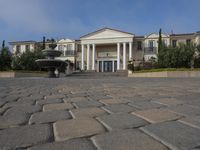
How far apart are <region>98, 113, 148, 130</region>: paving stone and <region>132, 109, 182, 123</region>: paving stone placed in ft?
0.35

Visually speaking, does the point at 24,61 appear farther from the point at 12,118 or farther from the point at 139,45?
the point at 12,118

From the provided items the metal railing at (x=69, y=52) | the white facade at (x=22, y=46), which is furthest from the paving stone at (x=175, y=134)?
the white facade at (x=22, y=46)

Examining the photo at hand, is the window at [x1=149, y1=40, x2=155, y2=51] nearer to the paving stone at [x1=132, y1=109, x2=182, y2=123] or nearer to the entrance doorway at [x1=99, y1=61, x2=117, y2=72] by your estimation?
the entrance doorway at [x1=99, y1=61, x2=117, y2=72]

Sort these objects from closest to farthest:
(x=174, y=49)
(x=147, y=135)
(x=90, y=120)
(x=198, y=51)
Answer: (x=147, y=135) → (x=90, y=120) → (x=174, y=49) → (x=198, y=51)

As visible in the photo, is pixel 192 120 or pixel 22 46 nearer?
pixel 192 120

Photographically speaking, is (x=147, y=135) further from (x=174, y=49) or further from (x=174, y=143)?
(x=174, y=49)

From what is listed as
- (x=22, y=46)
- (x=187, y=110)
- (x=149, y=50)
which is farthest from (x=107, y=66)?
(x=187, y=110)

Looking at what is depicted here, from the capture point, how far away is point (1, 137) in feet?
7.20

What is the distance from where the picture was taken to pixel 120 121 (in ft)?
8.77

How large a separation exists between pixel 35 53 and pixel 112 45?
15863 mm

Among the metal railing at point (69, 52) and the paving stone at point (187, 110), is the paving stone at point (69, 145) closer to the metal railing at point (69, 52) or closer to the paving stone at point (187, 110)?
the paving stone at point (187, 110)

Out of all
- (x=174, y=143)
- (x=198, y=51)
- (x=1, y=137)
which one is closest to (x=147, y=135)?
(x=174, y=143)

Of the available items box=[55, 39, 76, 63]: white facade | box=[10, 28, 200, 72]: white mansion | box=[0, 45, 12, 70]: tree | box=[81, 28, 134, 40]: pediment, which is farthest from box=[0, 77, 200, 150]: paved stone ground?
box=[55, 39, 76, 63]: white facade

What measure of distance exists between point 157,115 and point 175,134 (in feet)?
2.67
